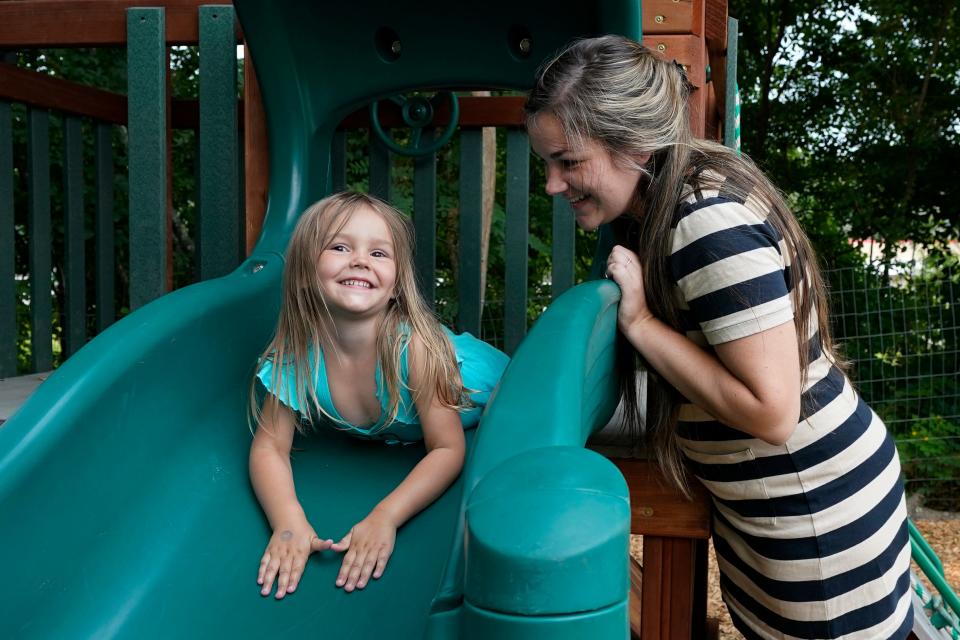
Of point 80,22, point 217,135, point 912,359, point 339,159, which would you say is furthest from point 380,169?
point 912,359

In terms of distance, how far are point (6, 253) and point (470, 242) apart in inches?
44.7

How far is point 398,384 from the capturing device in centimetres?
137

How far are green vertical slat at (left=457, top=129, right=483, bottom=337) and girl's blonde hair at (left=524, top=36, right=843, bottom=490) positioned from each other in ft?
3.11

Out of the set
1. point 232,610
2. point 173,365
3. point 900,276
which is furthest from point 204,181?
point 900,276

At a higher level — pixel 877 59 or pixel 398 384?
pixel 877 59

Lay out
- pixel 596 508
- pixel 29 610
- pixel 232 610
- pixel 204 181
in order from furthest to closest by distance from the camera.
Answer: pixel 204 181
pixel 232 610
pixel 29 610
pixel 596 508

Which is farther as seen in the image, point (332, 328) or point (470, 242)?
point (470, 242)

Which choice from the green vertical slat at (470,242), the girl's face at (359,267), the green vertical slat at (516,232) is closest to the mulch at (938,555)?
the green vertical slat at (516,232)

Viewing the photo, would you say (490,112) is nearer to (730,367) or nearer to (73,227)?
(73,227)

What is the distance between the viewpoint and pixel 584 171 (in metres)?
1.25

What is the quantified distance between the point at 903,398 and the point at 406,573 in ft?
12.7

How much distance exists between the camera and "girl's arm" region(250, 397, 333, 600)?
121 cm

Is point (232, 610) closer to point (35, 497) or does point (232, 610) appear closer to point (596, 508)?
point (35, 497)

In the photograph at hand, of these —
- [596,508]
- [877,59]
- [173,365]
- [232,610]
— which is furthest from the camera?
[877,59]
